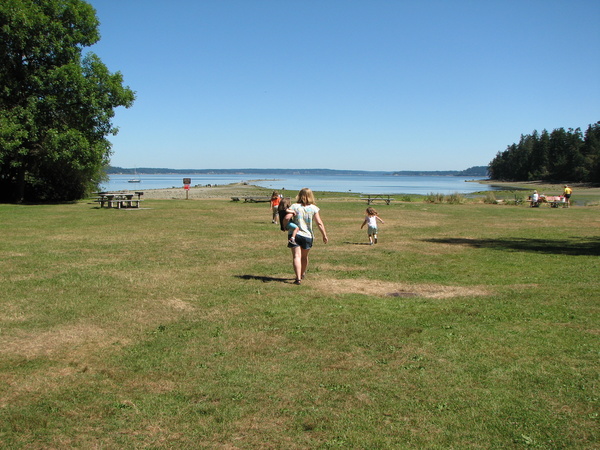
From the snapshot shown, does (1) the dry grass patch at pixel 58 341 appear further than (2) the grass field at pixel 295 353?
Yes

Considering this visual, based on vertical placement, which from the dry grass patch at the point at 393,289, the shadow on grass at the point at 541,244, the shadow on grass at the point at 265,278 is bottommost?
the dry grass patch at the point at 393,289

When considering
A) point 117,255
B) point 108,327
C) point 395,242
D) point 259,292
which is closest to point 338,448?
Result: point 108,327

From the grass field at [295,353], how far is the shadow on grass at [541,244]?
7.08 ft

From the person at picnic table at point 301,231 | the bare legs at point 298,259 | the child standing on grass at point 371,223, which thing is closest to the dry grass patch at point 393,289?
the bare legs at point 298,259

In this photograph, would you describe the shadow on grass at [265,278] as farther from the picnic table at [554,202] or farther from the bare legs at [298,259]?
the picnic table at [554,202]

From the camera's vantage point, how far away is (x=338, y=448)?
3998 mm

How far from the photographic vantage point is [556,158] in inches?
5246

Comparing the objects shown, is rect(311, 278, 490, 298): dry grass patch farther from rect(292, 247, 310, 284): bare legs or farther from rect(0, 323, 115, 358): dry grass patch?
rect(0, 323, 115, 358): dry grass patch

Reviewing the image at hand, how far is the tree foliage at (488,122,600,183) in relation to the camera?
110m

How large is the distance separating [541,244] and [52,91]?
29.1m

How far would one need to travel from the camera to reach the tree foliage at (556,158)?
10988cm

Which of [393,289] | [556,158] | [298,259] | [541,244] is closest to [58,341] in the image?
[298,259]

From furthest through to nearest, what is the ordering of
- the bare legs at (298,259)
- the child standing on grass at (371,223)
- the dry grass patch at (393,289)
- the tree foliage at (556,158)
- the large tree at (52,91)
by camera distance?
1. the tree foliage at (556,158)
2. the large tree at (52,91)
3. the child standing on grass at (371,223)
4. the bare legs at (298,259)
5. the dry grass patch at (393,289)

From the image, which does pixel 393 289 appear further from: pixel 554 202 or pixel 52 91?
pixel 554 202
